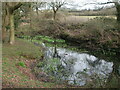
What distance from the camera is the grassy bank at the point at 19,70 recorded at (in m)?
7.23

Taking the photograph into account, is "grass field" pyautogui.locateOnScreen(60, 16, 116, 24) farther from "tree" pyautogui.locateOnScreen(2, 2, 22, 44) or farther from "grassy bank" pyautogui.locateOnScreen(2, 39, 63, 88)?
"grassy bank" pyautogui.locateOnScreen(2, 39, 63, 88)

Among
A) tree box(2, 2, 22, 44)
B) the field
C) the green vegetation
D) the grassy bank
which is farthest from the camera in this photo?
the field

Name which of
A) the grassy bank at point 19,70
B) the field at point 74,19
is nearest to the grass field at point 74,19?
the field at point 74,19

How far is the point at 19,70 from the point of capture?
9.55 metres

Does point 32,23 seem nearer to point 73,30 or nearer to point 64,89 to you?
point 73,30

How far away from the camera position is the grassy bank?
7.23 m

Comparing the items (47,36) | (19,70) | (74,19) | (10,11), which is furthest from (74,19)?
(19,70)

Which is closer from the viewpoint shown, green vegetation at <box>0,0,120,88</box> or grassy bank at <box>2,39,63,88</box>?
grassy bank at <box>2,39,63,88</box>

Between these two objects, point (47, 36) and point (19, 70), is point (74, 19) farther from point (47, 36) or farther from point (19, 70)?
point (19, 70)

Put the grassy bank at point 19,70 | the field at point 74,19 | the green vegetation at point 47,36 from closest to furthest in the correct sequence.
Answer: the grassy bank at point 19,70 < the green vegetation at point 47,36 < the field at point 74,19

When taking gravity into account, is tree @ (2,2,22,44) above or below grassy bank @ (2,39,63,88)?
above

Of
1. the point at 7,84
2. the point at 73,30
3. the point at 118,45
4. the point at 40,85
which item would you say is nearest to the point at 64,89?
the point at 40,85

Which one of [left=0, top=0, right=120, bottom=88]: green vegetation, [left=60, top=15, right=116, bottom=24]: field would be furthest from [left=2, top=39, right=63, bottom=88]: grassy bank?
[left=60, top=15, right=116, bottom=24]: field

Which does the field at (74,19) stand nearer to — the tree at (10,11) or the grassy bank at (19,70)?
the tree at (10,11)
